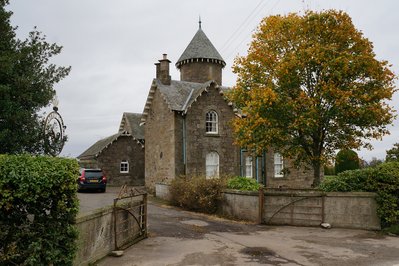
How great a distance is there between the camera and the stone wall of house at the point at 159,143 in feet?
88.5

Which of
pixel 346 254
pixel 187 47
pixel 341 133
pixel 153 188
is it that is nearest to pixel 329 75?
pixel 341 133

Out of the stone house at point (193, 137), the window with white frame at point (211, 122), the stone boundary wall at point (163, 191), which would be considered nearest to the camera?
the stone boundary wall at point (163, 191)

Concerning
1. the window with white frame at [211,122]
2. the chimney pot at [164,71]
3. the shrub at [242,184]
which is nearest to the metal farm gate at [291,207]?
the shrub at [242,184]

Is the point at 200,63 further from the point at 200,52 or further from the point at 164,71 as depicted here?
the point at 164,71

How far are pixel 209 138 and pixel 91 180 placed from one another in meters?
9.41

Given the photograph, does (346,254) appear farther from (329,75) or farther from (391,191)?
(329,75)

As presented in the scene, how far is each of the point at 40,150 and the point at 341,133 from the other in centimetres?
1610

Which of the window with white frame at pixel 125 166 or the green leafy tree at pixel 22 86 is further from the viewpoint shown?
the window with white frame at pixel 125 166

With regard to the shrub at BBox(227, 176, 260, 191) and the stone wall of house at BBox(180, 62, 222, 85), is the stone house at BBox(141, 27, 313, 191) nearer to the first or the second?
the stone wall of house at BBox(180, 62, 222, 85)

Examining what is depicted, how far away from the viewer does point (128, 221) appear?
1179 centimetres

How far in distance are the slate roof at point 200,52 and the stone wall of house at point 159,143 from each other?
23.6 ft

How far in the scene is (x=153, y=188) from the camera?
97.5ft

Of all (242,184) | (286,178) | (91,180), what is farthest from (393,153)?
(91,180)

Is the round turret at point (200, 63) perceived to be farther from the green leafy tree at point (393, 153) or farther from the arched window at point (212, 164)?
the green leafy tree at point (393, 153)
